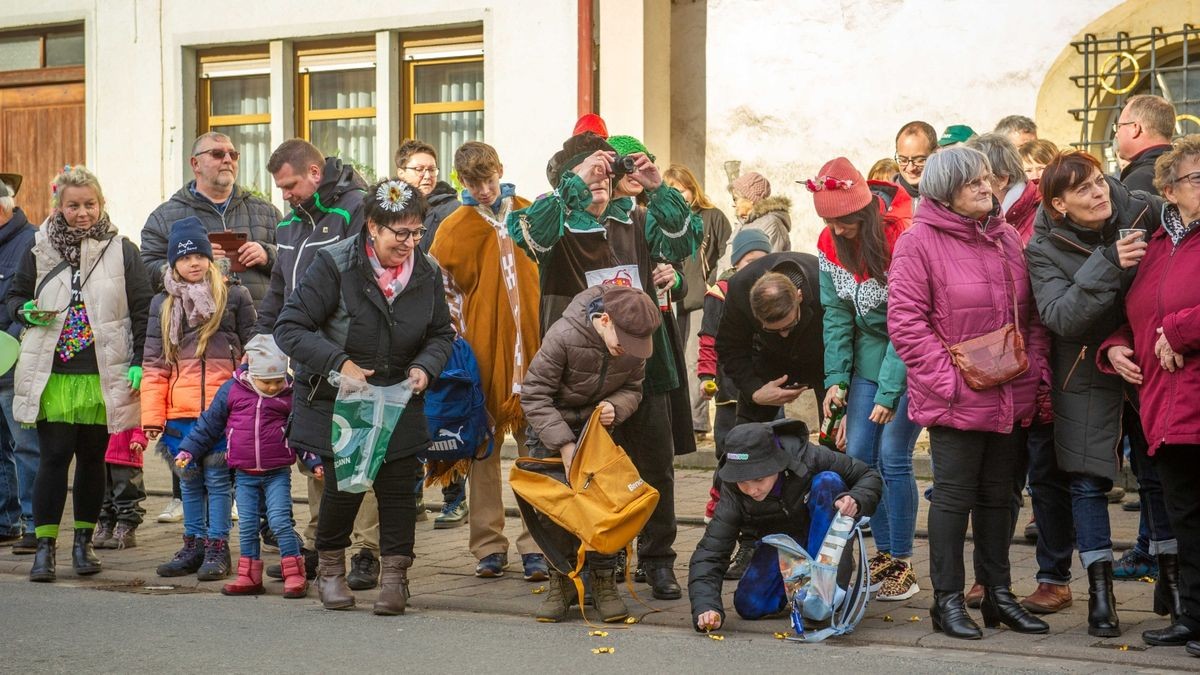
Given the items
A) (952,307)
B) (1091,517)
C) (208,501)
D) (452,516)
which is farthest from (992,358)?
(452,516)

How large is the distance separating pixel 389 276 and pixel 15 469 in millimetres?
3831

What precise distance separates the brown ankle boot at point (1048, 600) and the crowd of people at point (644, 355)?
0.04 ft

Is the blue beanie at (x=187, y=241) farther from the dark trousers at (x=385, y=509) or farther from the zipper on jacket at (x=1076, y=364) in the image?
the zipper on jacket at (x=1076, y=364)

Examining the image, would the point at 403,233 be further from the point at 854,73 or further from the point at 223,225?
the point at 854,73

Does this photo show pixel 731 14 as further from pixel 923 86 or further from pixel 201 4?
pixel 201 4

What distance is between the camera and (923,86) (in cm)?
1294

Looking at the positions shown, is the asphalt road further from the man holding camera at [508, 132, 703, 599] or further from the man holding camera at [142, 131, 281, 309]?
the man holding camera at [142, 131, 281, 309]

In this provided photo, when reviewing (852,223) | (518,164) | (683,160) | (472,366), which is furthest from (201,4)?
(852,223)

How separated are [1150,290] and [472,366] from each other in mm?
3333

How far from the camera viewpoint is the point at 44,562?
8.67m

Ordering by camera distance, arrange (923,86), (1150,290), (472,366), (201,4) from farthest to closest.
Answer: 1. (201,4)
2. (923,86)
3. (472,366)
4. (1150,290)

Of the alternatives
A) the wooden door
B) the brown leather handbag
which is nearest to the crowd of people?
the brown leather handbag

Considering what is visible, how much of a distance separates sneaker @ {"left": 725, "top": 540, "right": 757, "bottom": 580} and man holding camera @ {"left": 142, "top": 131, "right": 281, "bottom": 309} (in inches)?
121

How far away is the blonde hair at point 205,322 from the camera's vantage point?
8.73 m
